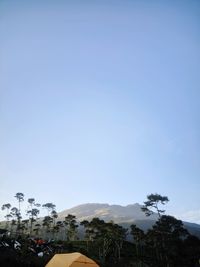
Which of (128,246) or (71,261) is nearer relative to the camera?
(71,261)

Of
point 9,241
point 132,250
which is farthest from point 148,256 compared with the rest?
point 9,241

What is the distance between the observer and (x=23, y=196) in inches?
3770

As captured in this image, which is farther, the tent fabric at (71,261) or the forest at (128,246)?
the forest at (128,246)

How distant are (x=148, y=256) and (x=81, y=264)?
161 ft

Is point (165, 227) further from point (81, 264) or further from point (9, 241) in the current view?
point (81, 264)

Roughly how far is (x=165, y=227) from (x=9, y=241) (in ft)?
114

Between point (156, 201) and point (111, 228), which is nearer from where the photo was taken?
point (156, 201)

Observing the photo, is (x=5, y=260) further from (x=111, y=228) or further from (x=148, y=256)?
(x=148, y=256)

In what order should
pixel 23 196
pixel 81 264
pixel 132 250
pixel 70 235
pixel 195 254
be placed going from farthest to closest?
1. pixel 23 196
2. pixel 70 235
3. pixel 132 250
4. pixel 195 254
5. pixel 81 264

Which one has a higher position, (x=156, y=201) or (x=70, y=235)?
(x=156, y=201)

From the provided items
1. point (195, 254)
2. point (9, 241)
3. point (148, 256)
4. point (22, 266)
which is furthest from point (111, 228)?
point (22, 266)

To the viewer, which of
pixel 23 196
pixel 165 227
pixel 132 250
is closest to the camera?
pixel 165 227

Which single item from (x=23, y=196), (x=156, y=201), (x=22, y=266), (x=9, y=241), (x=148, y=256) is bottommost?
(x=148, y=256)

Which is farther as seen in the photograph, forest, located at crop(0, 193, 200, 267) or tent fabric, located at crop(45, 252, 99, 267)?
forest, located at crop(0, 193, 200, 267)
